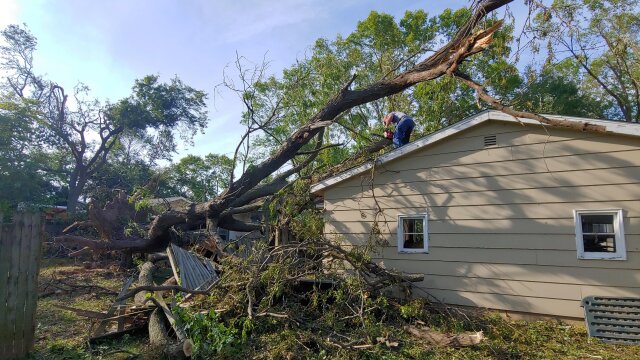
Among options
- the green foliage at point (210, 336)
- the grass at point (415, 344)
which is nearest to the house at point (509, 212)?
the grass at point (415, 344)

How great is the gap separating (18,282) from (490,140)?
7142 mm

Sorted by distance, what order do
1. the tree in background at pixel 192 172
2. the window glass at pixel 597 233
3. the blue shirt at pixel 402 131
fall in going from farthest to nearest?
the tree in background at pixel 192 172 < the blue shirt at pixel 402 131 < the window glass at pixel 597 233

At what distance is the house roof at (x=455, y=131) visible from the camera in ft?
18.3

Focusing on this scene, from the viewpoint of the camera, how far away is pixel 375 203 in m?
7.54

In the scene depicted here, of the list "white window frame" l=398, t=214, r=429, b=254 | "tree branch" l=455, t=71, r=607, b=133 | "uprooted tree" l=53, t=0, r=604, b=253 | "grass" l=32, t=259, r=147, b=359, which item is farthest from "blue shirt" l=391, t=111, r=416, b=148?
"grass" l=32, t=259, r=147, b=359

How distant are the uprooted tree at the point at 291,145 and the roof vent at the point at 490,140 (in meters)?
0.99

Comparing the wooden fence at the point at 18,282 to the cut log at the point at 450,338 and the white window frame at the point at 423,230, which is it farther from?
the white window frame at the point at 423,230

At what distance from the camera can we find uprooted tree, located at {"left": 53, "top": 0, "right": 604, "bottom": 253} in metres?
5.99

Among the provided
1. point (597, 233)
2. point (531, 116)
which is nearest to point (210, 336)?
point (531, 116)

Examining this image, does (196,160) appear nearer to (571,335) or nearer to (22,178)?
(22,178)

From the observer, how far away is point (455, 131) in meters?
6.78

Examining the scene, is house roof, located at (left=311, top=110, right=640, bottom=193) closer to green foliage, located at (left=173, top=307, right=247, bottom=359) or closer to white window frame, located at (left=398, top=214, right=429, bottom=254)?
white window frame, located at (left=398, top=214, right=429, bottom=254)

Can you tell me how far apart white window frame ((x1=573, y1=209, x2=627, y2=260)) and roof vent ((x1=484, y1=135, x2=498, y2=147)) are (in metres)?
1.59

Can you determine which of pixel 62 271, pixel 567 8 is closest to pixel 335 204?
pixel 567 8
